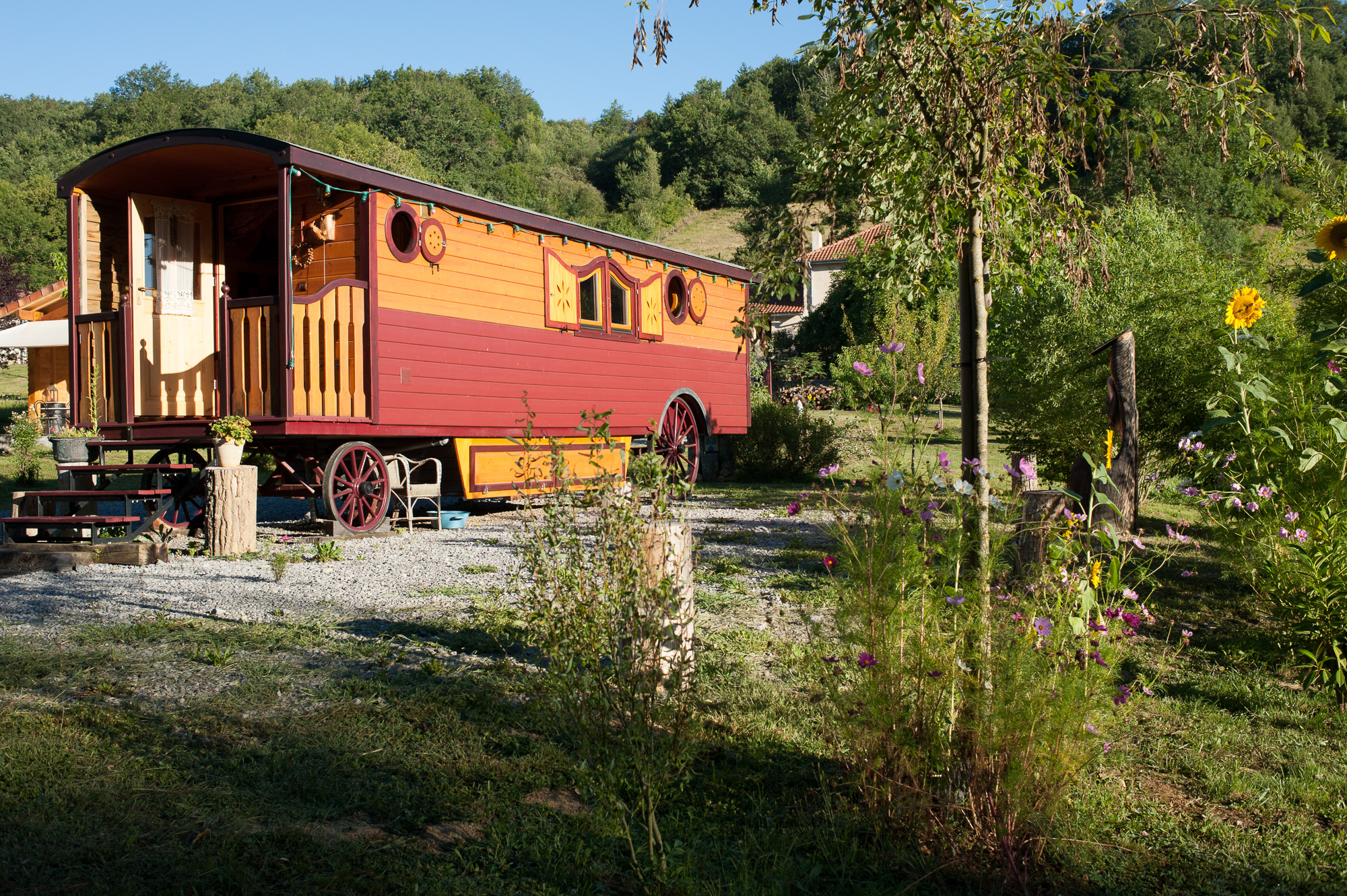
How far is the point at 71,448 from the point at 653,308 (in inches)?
254

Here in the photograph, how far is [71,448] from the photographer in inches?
295

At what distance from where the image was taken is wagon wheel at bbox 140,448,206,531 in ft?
24.7

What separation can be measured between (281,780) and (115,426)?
6118 mm

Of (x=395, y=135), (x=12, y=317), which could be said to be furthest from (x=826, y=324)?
(x=395, y=135)

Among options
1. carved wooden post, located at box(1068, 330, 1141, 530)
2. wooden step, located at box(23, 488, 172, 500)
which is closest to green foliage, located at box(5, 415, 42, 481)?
wooden step, located at box(23, 488, 172, 500)

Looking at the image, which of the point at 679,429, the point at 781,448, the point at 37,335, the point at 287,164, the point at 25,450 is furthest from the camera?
the point at 37,335

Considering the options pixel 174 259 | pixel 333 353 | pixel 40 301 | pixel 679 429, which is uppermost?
pixel 40 301

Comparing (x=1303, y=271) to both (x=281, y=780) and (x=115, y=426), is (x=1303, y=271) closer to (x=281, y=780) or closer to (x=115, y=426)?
(x=281, y=780)

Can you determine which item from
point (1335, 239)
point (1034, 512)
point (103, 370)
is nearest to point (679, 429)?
point (103, 370)

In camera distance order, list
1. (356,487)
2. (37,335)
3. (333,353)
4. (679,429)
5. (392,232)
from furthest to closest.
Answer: (37,335)
(679,429)
(356,487)
(392,232)
(333,353)

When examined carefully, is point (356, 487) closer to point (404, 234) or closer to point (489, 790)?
point (404, 234)

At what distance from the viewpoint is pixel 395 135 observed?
220ft

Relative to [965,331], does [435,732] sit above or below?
below

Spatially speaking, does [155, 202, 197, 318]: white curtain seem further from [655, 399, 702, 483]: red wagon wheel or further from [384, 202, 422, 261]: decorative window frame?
[655, 399, 702, 483]: red wagon wheel
